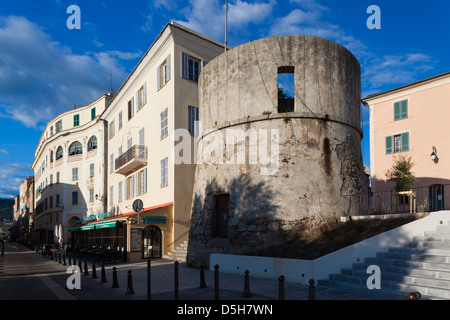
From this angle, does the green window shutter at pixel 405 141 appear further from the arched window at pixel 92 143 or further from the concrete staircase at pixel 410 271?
the arched window at pixel 92 143

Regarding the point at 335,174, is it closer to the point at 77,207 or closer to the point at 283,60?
the point at 283,60

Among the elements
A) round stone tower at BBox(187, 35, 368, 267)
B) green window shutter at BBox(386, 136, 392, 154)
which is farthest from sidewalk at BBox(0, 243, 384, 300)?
green window shutter at BBox(386, 136, 392, 154)

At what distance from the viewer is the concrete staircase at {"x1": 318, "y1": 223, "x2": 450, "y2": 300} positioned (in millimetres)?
7887

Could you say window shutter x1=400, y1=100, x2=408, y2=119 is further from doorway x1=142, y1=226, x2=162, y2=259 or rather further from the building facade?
the building facade

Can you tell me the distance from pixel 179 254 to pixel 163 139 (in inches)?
268

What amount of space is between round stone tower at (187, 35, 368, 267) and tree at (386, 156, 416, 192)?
9.46 metres

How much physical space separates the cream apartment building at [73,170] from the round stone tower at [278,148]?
71.0ft

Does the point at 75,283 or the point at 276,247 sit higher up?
the point at 276,247

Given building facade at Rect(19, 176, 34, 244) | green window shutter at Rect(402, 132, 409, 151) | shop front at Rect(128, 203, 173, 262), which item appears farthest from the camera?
building facade at Rect(19, 176, 34, 244)

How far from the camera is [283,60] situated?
14203 millimetres

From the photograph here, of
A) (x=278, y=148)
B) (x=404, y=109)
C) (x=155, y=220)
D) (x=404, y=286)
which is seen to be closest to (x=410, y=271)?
(x=404, y=286)

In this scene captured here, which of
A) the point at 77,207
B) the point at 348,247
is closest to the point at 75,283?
the point at 348,247
